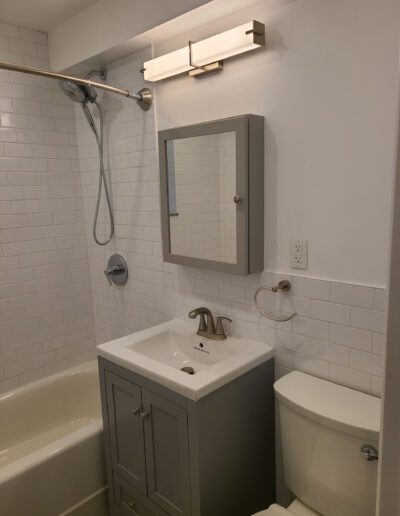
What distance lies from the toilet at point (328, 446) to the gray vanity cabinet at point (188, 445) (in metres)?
0.19

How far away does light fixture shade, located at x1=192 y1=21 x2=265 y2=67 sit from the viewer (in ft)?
4.94

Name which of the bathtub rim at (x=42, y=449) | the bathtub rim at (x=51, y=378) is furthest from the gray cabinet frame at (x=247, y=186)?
the bathtub rim at (x=51, y=378)

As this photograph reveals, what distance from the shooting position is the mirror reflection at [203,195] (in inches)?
66.7

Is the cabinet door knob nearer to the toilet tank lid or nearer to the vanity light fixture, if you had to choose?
the toilet tank lid

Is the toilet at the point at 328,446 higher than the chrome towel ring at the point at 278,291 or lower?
lower

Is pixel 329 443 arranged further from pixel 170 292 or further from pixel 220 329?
pixel 170 292

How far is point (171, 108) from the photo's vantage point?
1972 millimetres

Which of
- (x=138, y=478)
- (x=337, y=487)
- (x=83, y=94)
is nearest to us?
(x=337, y=487)

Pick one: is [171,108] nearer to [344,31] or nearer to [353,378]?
[344,31]

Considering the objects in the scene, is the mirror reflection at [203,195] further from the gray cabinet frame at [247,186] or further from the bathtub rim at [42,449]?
the bathtub rim at [42,449]

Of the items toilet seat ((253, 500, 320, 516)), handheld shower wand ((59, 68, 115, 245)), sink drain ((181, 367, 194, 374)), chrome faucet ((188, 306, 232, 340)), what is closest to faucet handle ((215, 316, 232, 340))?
chrome faucet ((188, 306, 232, 340))

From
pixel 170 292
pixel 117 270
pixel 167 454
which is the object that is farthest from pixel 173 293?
pixel 167 454

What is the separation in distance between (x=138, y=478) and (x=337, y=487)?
34.5 inches

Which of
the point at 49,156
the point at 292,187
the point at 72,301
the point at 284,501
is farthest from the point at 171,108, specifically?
the point at 284,501
